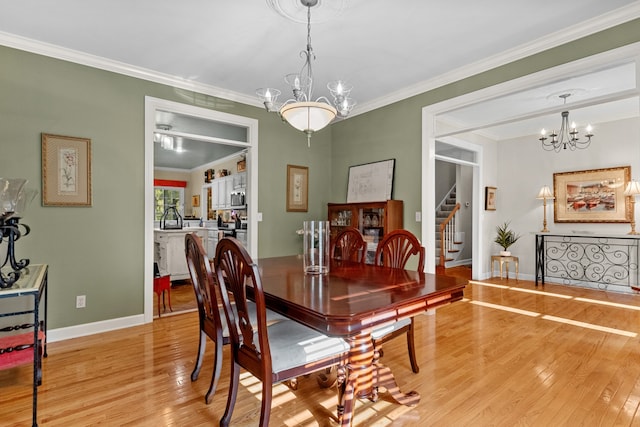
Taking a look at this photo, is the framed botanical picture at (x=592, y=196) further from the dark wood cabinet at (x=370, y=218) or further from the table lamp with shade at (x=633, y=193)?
the dark wood cabinet at (x=370, y=218)

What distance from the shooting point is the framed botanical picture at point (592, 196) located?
504 cm

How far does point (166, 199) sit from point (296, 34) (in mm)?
7768

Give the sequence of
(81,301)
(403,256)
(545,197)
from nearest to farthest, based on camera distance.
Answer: (403,256) → (81,301) → (545,197)

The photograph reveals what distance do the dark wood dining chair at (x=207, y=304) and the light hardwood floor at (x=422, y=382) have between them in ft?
0.60

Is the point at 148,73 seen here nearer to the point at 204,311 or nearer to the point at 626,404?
the point at 204,311

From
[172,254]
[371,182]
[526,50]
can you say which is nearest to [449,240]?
[371,182]

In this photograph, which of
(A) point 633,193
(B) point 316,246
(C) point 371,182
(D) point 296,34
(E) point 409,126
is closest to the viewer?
(B) point 316,246

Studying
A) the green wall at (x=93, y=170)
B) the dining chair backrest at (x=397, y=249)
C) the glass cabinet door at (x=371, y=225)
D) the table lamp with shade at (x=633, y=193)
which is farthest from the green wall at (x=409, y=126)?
the table lamp with shade at (x=633, y=193)

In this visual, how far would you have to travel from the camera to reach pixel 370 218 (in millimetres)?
4348

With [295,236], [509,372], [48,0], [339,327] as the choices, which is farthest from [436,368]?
[48,0]

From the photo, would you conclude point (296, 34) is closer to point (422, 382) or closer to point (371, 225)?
point (371, 225)

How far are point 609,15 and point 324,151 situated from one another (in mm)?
3392

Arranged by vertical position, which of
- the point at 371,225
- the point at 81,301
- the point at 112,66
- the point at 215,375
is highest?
the point at 112,66

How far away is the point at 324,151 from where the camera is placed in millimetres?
5133
